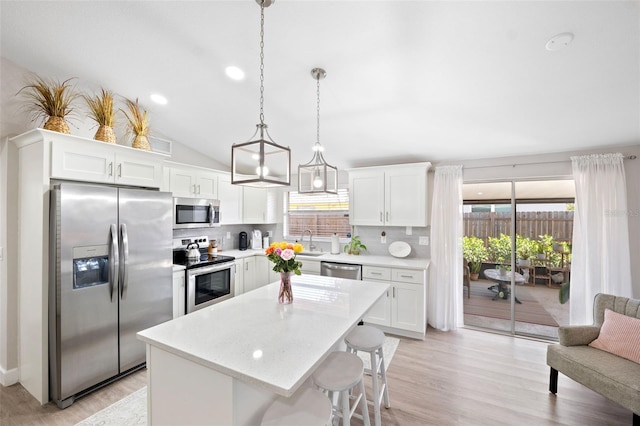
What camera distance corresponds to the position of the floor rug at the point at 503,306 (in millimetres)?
3525

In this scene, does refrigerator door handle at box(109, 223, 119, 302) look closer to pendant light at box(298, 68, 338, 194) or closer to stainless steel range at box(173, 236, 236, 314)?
stainless steel range at box(173, 236, 236, 314)

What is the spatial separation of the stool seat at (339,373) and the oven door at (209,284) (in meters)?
2.23

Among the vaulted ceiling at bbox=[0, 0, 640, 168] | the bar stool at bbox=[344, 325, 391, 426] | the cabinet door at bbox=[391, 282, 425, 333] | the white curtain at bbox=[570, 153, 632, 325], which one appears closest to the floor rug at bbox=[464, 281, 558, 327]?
the white curtain at bbox=[570, 153, 632, 325]

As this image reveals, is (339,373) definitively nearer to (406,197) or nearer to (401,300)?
(401,300)

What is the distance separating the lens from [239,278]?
4.06 meters

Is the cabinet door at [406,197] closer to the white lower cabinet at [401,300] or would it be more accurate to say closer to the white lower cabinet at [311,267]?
the white lower cabinet at [401,300]

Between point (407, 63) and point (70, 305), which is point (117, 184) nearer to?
point (70, 305)

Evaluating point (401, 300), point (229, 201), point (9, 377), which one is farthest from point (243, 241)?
point (9, 377)

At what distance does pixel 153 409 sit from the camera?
1490 millimetres

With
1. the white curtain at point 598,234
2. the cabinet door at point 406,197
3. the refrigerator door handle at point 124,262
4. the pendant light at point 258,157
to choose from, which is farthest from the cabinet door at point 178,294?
the white curtain at point 598,234

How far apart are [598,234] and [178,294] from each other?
4.77 meters

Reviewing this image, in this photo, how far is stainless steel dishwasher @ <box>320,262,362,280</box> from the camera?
364cm

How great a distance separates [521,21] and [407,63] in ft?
2.32

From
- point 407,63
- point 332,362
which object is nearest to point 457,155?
point 407,63
